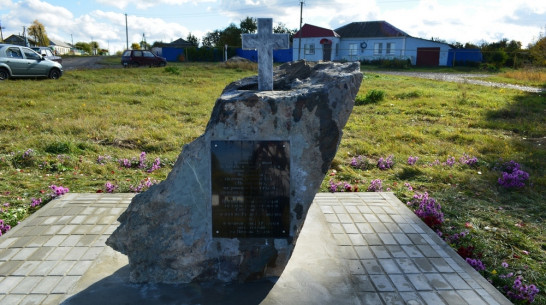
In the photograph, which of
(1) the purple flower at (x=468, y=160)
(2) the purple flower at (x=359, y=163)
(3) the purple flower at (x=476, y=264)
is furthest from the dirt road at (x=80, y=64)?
(3) the purple flower at (x=476, y=264)

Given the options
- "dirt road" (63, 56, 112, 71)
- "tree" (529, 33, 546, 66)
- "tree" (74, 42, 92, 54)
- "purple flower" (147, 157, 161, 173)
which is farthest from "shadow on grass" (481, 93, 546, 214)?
"tree" (74, 42, 92, 54)

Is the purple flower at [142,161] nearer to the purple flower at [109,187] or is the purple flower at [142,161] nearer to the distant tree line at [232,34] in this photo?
the purple flower at [109,187]

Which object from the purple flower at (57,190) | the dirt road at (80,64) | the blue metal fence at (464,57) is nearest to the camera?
the purple flower at (57,190)

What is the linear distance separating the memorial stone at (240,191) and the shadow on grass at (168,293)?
78mm

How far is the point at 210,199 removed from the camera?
3.48m

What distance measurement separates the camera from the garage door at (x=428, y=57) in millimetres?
38188

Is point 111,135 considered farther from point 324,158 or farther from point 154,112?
point 324,158

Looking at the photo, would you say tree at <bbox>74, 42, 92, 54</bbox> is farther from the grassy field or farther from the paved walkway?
the paved walkway

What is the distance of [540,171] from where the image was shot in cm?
667

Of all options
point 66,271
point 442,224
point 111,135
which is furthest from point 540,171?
point 111,135

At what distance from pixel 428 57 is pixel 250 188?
1533 inches

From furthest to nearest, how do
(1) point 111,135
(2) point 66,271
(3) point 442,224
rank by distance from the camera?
1. (1) point 111,135
2. (3) point 442,224
3. (2) point 66,271

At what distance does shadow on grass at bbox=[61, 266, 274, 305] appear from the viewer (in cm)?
327

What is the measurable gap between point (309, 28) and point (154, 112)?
3427 cm
